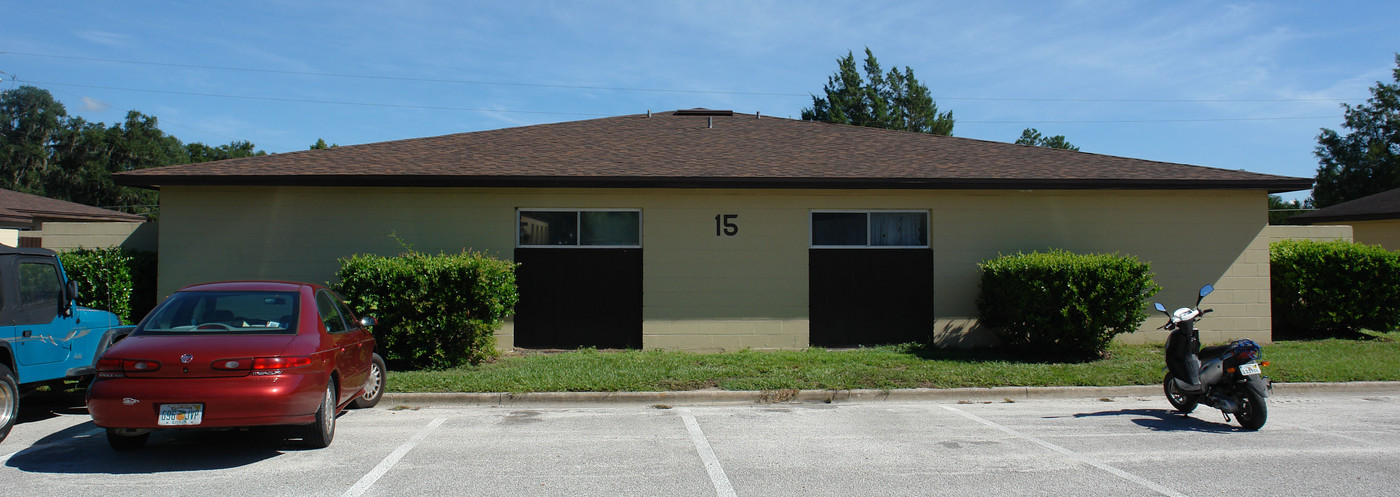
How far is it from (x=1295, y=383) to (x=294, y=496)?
10626 millimetres

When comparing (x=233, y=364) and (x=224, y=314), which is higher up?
(x=224, y=314)

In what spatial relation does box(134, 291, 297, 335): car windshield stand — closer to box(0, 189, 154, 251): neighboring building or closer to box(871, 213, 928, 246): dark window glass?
box(0, 189, 154, 251): neighboring building

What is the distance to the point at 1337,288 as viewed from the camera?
13.4m

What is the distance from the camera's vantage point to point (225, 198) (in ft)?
41.2

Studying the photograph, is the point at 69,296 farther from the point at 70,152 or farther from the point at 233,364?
the point at 70,152

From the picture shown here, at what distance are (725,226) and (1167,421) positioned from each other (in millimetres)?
6529

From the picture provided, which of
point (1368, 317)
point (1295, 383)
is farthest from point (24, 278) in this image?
point (1368, 317)

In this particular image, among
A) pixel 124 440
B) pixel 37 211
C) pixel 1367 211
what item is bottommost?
pixel 124 440

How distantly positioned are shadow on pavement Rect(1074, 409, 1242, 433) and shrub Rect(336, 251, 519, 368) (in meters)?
7.16

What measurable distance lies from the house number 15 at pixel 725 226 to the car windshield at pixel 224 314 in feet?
22.4

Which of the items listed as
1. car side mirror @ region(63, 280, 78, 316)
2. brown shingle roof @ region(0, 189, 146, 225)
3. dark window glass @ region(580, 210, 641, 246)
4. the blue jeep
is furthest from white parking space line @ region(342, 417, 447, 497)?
brown shingle roof @ region(0, 189, 146, 225)

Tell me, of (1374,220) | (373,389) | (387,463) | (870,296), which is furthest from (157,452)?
(1374,220)

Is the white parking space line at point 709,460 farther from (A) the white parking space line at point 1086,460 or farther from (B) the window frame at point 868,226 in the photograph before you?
(B) the window frame at point 868,226

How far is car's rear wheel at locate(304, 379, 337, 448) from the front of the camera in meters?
6.50
